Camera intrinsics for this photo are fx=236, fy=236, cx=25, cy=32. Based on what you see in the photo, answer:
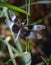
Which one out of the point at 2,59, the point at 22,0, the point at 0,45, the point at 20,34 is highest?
the point at 22,0

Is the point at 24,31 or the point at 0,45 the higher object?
the point at 24,31

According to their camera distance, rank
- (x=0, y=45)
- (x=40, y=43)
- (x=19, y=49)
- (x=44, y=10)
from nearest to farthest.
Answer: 1. (x=19, y=49)
2. (x=0, y=45)
3. (x=40, y=43)
4. (x=44, y=10)

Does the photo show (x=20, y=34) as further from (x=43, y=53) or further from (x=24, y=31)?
(x=43, y=53)

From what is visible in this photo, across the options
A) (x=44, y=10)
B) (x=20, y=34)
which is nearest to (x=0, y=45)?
(x=20, y=34)

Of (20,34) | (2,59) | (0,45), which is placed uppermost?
(20,34)

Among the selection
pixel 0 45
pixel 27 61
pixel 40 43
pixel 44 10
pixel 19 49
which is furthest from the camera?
pixel 44 10

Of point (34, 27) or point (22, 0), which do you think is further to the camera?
point (22, 0)

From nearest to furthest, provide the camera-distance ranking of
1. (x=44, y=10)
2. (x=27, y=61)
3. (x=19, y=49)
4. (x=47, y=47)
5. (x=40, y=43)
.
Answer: (x=27, y=61) → (x=19, y=49) → (x=47, y=47) → (x=40, y=43) → (x=44, y=10)

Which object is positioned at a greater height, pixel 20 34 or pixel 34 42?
pixel 20 34

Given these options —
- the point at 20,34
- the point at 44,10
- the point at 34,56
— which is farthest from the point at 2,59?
the point at 20,34
